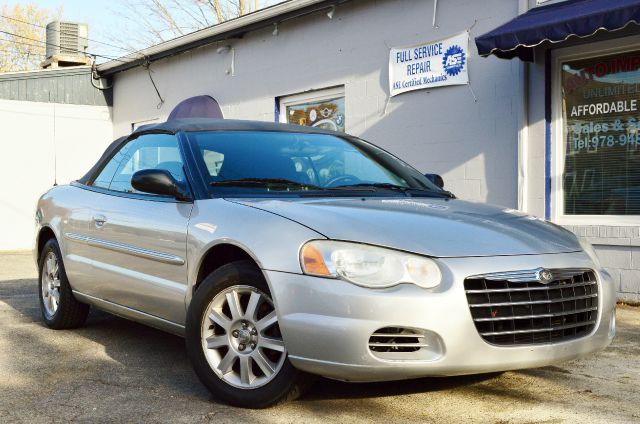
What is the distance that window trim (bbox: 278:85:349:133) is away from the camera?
438 inches

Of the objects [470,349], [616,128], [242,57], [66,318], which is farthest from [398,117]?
[470,349]

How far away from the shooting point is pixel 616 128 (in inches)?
309

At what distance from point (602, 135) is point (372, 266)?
→ 17.5 ft

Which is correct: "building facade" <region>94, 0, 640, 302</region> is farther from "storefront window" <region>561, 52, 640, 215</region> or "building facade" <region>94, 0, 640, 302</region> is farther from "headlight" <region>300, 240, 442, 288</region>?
"headlight" <region>300, 240, 442, 288</region>

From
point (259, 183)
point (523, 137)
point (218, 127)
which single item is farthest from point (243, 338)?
point (523, 137)

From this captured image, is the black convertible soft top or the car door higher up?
the black convertible soft top

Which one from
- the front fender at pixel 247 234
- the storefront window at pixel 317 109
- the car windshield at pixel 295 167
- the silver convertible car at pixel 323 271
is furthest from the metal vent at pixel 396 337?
the storefront window at pixel 317 109

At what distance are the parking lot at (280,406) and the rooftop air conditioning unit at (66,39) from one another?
14.9 metres

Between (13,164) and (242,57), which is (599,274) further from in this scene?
(13,164)

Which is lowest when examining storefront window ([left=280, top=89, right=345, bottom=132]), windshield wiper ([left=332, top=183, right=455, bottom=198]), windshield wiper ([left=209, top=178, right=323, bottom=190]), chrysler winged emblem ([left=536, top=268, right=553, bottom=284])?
chrysler winged emblem ([left=536, top=268, right=553, bottom=284])

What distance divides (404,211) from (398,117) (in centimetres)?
625

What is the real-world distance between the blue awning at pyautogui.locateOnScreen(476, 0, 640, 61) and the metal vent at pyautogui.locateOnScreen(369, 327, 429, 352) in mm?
Result: 4280

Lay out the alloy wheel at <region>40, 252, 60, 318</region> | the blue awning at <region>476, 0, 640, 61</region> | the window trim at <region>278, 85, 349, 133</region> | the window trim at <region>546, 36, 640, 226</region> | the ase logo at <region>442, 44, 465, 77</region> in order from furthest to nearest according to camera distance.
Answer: the window trim at <region>278, 85, 349, 133</region> → the ase logo at <region>442, 44, 465, 77</region> → the window trim at <region>546, 36, 640, 226</region> → the blue awning at <region>476, 0, 640, 61</region> → the alloy wheel at <region>40, 252, 60, 318</region>

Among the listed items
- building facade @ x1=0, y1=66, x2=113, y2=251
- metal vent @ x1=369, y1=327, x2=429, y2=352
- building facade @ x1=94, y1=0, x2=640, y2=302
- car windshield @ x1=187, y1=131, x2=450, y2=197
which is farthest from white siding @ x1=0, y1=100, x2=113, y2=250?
metal vent @ x1=369, y1=327, x2=429, y2=352
